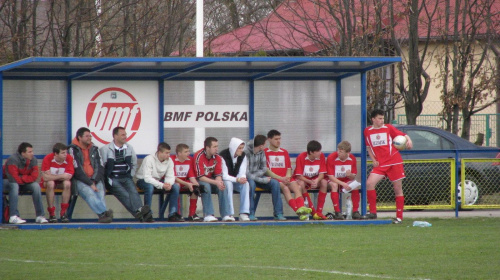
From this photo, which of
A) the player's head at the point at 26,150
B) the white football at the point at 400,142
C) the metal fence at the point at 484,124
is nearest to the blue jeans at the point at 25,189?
the player's head at the point at 26,150

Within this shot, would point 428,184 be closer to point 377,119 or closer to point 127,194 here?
point 377,119

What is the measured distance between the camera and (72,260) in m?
8.70

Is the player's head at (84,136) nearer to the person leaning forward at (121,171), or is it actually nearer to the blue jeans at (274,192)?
the person leaning forward at (121,171)

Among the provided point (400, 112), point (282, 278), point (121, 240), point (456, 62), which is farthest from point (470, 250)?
point (400, 112)

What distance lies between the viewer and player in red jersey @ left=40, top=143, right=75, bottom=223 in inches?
501

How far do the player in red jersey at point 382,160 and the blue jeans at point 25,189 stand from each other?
5128 millimetres

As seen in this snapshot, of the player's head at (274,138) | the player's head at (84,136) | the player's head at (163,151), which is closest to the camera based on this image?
the player's head at (84,136)

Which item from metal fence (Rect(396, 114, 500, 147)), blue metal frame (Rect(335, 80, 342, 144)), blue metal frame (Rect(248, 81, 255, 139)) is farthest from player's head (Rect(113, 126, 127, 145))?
metal fence (Rect(396, 114, 500, 147))

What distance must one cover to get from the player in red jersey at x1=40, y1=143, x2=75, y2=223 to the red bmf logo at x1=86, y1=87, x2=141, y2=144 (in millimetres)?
1074

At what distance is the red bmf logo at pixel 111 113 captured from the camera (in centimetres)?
1378

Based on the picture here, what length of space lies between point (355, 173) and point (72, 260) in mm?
6340

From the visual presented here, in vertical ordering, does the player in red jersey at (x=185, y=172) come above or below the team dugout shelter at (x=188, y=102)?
below

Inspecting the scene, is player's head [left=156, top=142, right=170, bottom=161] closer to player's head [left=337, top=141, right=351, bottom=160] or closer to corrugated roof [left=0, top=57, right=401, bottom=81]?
corrugated roof [left=0, top=57, right=401, bottom=81]

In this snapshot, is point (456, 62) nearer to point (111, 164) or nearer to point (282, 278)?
point (111, 164)
